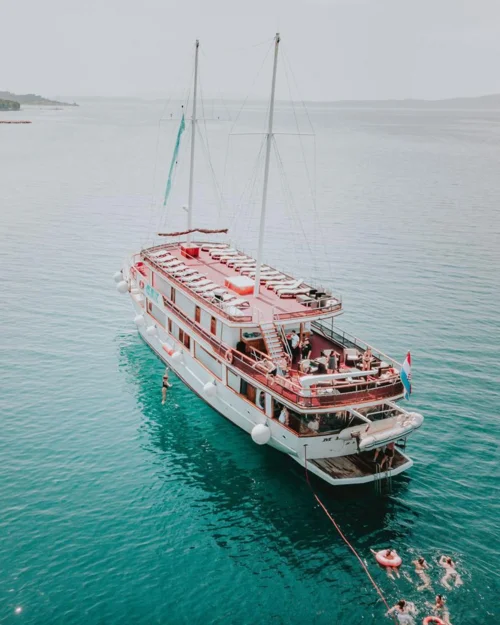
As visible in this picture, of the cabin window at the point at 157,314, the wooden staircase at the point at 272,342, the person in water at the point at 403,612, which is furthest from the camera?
the cabin window at the point at 157,314

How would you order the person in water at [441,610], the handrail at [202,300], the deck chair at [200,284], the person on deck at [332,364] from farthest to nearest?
1. the deck chair at [200,284]
2. the handrail at [202,300]
3. the person on deck at [332,364]
4. the person in water at [441,610]

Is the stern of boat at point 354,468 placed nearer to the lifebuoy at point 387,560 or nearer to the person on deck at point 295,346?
the lifebuoy at point 387,560

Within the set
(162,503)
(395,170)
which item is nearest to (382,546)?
(162,503)

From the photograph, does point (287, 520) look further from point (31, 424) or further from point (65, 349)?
point (65, 349)

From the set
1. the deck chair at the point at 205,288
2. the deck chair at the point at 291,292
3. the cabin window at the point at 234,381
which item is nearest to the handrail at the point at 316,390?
the cabin window at the point at 234,381

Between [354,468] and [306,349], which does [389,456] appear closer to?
[354,468]

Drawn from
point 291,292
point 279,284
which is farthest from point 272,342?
point 279,284
